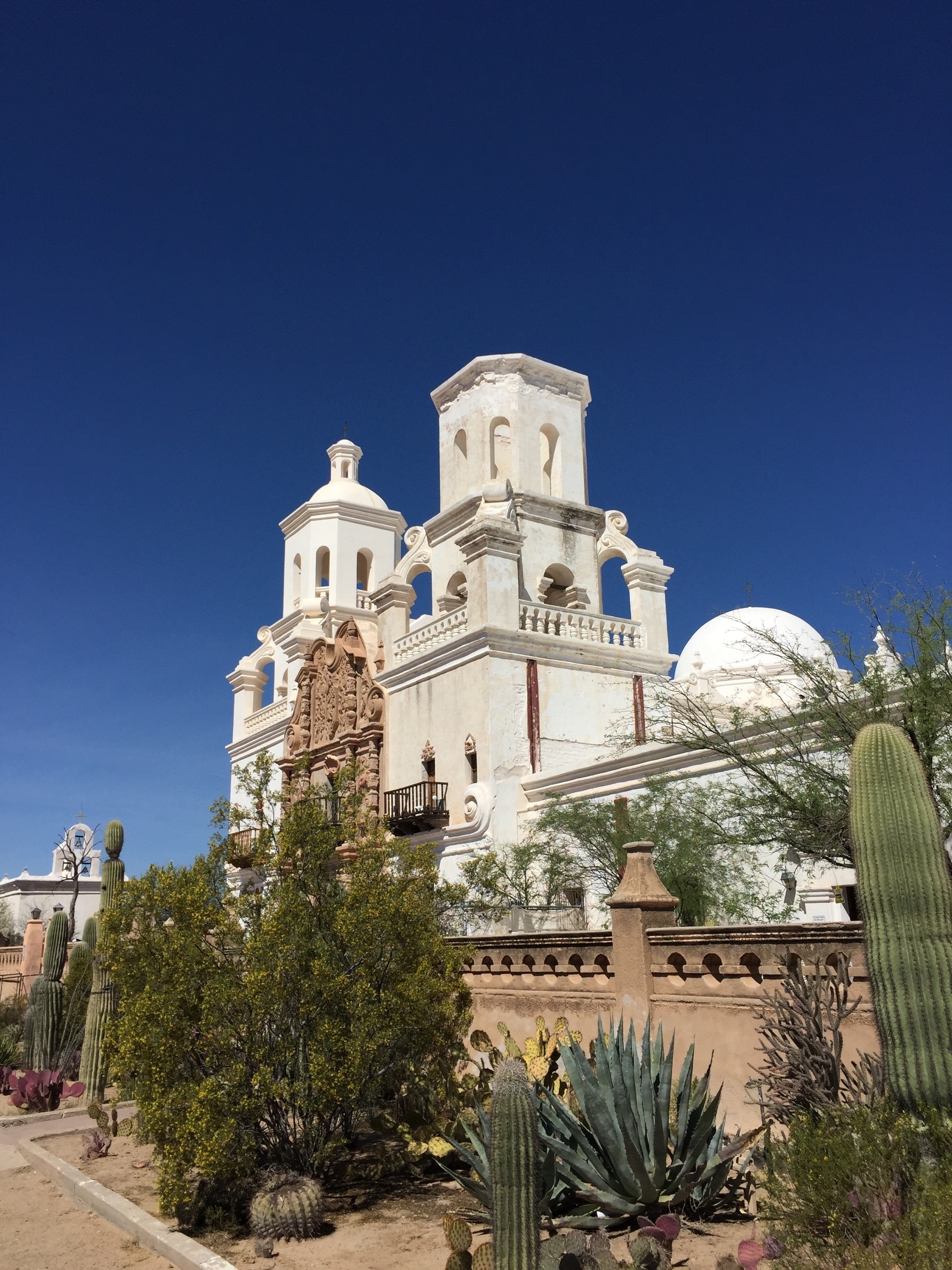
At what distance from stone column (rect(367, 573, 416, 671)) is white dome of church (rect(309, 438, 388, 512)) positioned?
27.1 feet

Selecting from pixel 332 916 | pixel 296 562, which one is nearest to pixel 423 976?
pixel 332 916

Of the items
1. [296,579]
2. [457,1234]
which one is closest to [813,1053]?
[457,1234]

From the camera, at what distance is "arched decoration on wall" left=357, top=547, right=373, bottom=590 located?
30422 millimetres

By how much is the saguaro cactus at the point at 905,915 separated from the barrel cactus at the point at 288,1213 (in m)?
4.23

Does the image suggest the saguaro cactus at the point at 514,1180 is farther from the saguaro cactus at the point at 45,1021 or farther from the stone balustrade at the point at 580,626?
the stone balustrade at the point at 580,626

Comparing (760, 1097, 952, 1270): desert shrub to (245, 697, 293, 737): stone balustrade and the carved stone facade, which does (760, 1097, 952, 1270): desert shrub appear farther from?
(245, 697, 293, 737): stone balustrade

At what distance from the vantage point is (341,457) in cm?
3203

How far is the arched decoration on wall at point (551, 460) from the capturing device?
2319 centimetres

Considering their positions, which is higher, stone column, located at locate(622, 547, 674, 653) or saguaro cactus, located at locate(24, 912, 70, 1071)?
stone column, located at locate(622, 547, 674, 653)

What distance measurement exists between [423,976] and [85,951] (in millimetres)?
10323

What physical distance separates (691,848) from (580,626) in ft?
23.9

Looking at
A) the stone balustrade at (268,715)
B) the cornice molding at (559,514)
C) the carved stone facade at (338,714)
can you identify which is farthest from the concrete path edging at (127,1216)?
the stone balustrade at (268,715)

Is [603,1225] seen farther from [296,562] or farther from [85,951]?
[296,562]

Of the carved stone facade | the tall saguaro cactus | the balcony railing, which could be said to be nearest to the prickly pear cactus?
the tall saguaro cactus
